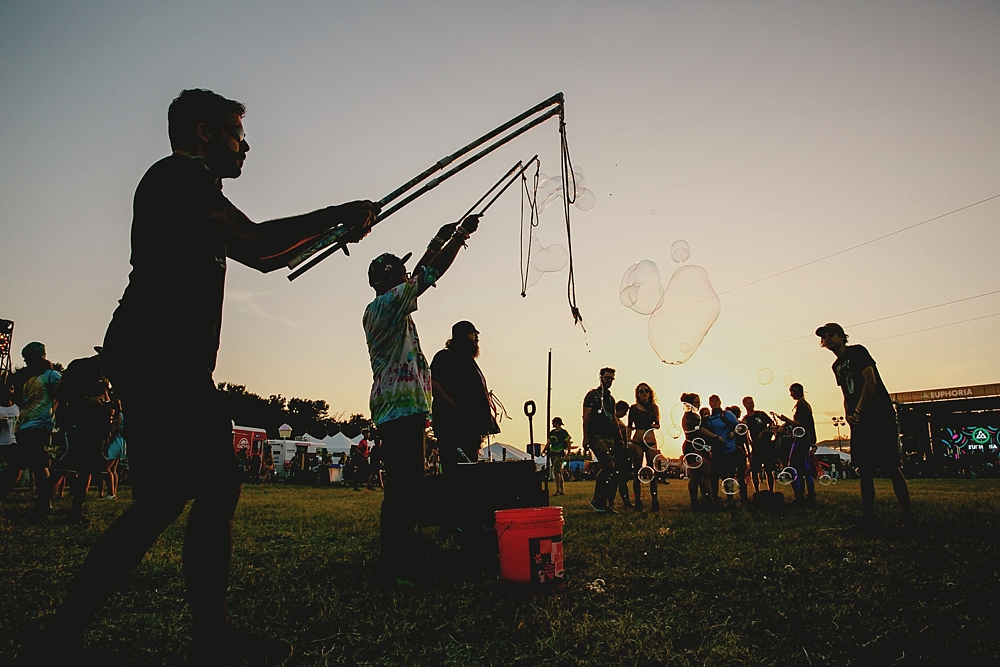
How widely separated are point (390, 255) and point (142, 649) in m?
2.65

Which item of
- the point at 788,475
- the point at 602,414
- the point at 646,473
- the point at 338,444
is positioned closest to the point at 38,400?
the point at 602,414

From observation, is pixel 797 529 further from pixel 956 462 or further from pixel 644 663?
pixel 956 462

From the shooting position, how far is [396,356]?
385cm

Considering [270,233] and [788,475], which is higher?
[270,233]

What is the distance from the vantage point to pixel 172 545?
501 centimetres

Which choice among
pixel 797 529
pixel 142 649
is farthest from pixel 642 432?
pixel 142 649

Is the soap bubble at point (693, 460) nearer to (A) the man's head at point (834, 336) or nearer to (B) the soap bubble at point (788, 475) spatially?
(B) the soap bubble at point (788, 475)

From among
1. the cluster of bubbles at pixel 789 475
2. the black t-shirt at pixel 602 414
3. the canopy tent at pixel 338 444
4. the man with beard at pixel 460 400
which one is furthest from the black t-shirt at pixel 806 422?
the canopy tent at pixel 338 444

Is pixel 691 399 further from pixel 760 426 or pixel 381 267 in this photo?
pixel 381 267

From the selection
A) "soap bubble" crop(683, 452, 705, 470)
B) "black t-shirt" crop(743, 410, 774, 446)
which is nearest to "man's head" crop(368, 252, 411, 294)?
"soap bubble" crop(683, 452, 705, 470)

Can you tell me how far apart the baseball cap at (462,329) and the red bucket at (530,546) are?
2.47 meters

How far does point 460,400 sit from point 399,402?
1.80m

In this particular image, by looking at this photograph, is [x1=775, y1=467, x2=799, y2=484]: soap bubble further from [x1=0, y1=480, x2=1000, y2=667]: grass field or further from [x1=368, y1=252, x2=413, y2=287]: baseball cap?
[x1=368, y1=252, x2=413, y2=287]: baseball cap

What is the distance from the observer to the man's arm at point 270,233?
216 centimetres
